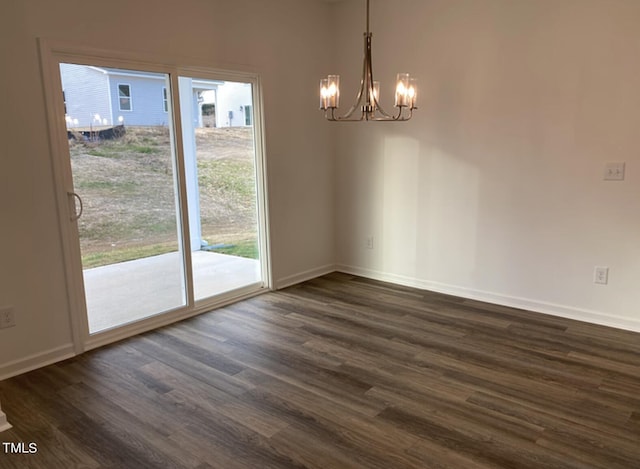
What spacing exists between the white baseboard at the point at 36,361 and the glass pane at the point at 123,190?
246 millimetres

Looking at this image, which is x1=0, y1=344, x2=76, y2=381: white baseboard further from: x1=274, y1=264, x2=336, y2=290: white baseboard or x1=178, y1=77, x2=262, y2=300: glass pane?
x1=274, y1=264, x2=336, y2=290: white baseboard

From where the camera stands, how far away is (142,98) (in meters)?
3.54

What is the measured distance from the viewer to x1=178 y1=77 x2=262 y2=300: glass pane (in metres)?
3.97

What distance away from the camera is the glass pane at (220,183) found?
3.97 metres

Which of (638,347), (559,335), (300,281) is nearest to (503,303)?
(559,335)

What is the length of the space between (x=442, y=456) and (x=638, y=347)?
6.51ft

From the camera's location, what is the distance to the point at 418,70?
4371 millimetres

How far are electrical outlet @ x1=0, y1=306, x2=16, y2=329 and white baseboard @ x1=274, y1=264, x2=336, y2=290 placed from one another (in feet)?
7.49

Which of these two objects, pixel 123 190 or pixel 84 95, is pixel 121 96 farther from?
pixel 123 190

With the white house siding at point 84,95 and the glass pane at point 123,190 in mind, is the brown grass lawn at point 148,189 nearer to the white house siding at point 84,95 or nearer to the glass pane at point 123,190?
the glass pane at point 123,190

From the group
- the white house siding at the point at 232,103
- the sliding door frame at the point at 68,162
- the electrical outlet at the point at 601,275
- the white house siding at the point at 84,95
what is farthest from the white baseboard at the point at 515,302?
the white house siding at the point at 84,95

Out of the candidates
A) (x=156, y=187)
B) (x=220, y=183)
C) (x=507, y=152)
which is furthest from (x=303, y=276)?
(x=507, y=152)

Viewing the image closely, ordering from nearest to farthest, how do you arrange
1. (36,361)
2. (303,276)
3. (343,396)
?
(343,396), (36,361), (303,276)

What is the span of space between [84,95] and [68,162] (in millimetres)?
476
